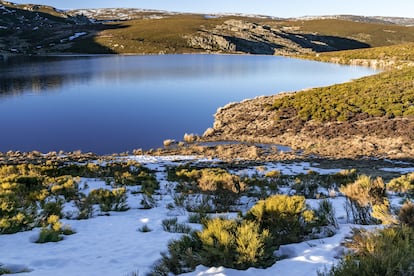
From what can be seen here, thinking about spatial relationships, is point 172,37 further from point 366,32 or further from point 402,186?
point 402,186

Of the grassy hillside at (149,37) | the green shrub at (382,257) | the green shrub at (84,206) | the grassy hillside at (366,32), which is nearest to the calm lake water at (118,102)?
the green shrub at (84,206)

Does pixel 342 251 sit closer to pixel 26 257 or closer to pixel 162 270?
pixel 162 270

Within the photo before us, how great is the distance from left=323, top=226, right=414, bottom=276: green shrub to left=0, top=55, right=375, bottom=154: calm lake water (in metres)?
20.0

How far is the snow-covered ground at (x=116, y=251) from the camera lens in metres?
4.37

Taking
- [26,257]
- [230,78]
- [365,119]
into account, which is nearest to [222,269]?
[26,257]

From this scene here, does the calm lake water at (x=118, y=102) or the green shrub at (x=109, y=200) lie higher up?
the green shrub at (x=109, y=200)

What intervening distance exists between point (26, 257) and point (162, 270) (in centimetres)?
198

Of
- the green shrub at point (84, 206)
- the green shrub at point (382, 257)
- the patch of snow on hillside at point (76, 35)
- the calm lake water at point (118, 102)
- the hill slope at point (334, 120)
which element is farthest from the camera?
the patch of snow on hillside at point (76, 35)

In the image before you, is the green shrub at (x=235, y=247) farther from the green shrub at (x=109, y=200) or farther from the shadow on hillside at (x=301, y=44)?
the shadow on hillside at (x=301, y=44)

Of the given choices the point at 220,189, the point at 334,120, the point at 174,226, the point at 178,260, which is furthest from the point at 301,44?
the point at 178,260

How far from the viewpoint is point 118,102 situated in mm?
36156

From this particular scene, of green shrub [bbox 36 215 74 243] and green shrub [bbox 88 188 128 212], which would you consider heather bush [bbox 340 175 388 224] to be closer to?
green shrub [bbox 88 188 128 212]

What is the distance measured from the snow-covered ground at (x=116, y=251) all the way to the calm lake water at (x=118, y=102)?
54.6ft

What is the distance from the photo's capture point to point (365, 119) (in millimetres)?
25141
